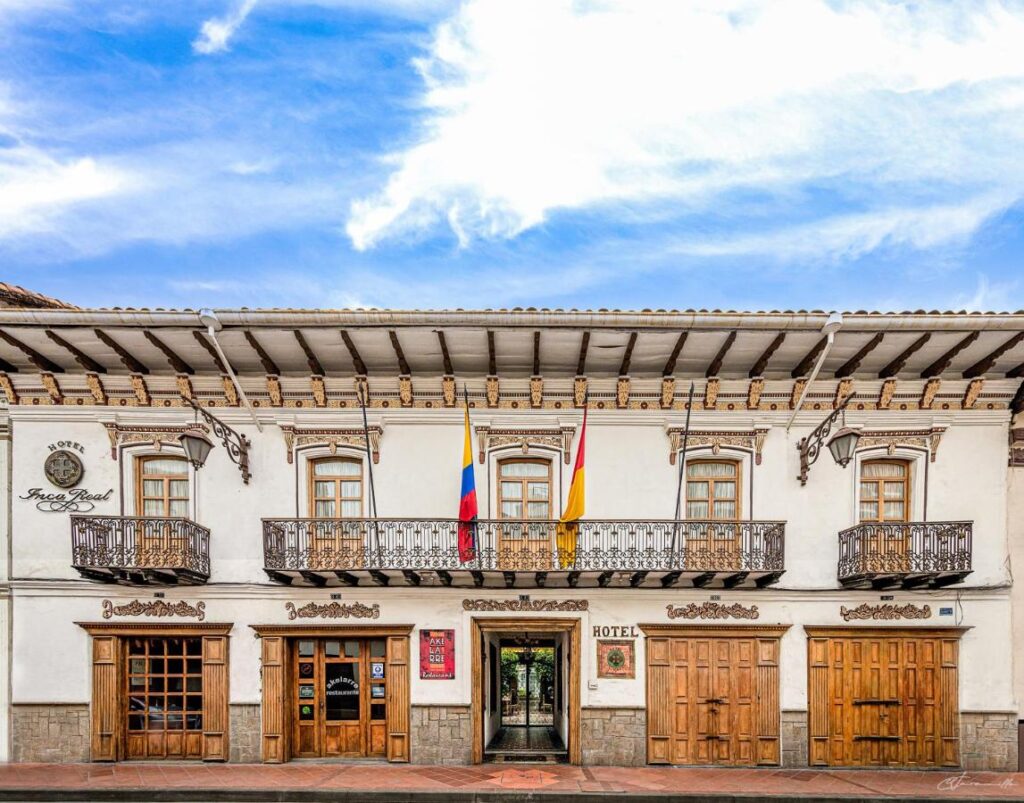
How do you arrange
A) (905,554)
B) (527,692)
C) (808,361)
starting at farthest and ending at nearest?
(527,692), (808,361), (905,554)

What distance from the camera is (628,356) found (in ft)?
41.0

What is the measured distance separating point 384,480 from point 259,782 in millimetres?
5034

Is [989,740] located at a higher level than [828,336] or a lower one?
lower

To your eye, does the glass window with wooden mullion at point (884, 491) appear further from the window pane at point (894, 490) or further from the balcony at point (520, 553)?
the balcony at point (520, 553)

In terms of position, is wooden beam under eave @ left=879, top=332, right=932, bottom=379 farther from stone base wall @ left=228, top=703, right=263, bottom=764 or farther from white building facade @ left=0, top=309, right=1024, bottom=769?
stone base wall @ left=228, top=703, right=263, bottom=764

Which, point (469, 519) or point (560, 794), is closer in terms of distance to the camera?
point (560, 794)

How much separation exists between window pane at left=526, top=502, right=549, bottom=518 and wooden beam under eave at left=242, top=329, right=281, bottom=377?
4915 millimetres

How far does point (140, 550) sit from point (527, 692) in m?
8.96

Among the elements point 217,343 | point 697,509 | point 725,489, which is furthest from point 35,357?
point 725,489

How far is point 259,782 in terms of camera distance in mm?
11664

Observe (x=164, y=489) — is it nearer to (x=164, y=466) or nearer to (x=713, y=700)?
(x=164, y=466)

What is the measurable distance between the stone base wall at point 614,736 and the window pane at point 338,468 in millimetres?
5725

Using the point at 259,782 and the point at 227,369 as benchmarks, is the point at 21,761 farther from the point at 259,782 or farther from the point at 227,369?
the point at 227,369

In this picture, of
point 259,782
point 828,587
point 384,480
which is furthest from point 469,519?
point 828,587
